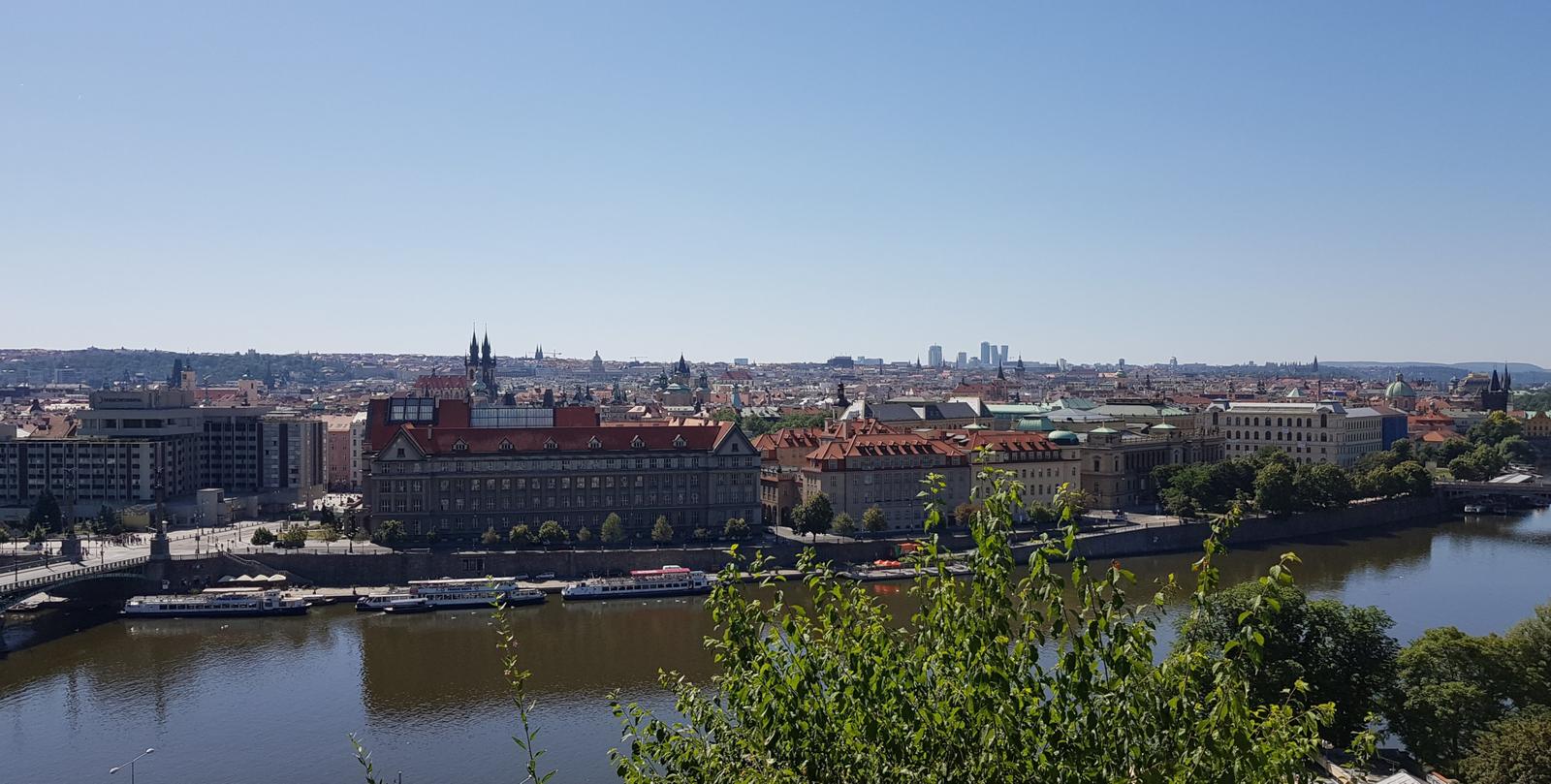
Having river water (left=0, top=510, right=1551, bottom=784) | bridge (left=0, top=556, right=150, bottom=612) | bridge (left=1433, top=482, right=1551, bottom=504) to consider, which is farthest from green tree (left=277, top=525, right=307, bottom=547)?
bridge (left=1433, top=482, right=1551, bottom=504)

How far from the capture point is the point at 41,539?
5375 centimetres

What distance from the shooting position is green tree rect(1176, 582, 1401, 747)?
83.0 feet

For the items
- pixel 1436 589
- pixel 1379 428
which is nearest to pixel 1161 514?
pixel 1436 589

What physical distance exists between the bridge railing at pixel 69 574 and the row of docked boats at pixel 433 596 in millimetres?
1582

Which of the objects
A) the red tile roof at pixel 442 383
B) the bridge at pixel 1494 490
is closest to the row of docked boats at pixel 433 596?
the bridge at pixel 1494 490

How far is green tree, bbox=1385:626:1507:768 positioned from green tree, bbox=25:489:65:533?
53.1 m

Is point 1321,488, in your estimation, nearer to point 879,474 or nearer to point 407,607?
point 879,474

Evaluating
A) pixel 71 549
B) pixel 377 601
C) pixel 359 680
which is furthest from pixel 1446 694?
pixel 71 549

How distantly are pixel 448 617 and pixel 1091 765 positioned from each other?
37497 mm

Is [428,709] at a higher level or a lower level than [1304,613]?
lower

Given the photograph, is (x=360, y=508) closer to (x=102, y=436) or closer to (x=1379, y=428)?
(x=102, y=436)

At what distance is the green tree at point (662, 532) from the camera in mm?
52500

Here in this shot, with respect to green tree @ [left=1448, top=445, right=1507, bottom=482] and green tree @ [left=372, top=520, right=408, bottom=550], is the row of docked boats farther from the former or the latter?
green tree @ [left=1448, top=445, right=1507, bottom=482]

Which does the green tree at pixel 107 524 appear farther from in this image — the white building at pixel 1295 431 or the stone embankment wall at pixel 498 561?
the white building at pixel 1295 431
